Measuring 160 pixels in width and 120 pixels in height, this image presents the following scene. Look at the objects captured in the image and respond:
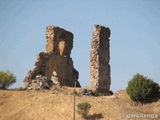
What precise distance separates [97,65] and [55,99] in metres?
7.05

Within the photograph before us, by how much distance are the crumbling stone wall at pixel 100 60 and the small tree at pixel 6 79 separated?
7905 mm

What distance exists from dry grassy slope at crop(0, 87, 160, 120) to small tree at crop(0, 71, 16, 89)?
1490 millimetres

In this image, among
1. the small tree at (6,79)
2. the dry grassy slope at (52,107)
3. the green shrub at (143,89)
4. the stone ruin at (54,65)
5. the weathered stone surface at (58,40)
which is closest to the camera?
the dry grassy slope at (52,107)

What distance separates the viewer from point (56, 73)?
1074 inches

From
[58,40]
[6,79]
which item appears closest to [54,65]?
[58,40]

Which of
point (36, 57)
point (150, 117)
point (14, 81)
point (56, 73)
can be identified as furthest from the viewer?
point (56, 73)

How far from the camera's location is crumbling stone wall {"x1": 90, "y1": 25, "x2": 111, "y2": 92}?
22.8 metres

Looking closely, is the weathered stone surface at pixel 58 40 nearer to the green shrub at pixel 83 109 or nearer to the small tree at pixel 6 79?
the small tree at pixel 6 79

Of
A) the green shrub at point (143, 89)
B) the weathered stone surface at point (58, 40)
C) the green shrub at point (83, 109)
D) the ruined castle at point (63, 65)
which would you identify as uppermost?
the weathered stone surface at point (58, 40)

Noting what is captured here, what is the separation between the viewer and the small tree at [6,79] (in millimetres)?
19797

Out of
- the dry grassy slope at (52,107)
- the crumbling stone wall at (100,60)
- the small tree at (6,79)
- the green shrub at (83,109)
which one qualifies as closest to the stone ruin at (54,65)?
the small tree at (6,79)

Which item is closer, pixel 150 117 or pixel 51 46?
pixel 150 117

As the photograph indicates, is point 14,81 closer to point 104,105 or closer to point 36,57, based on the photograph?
point 36,57

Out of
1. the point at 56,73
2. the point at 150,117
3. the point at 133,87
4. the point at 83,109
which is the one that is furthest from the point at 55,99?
the point at 56,73
